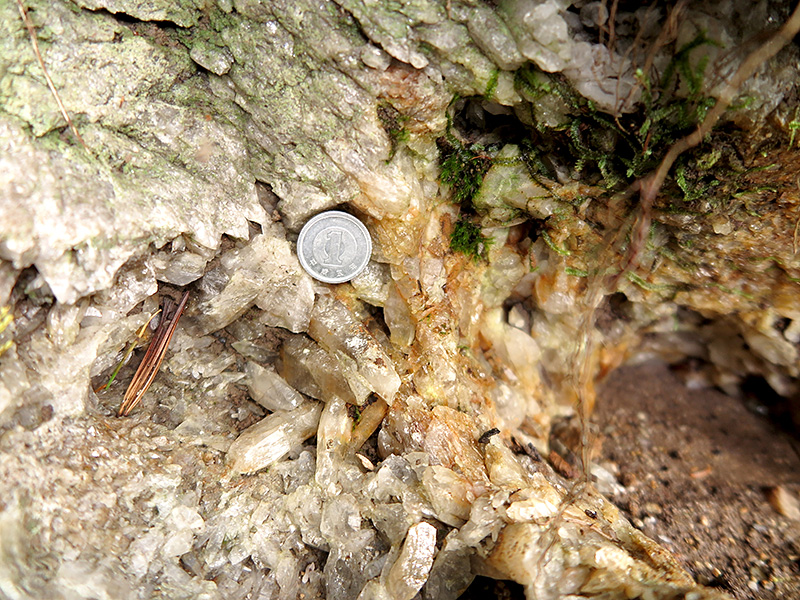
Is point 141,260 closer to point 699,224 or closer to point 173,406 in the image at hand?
point 173,406

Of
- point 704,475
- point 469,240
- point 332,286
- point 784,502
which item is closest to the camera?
point 332,286

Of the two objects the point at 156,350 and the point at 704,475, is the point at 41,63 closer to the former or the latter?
the point at 156,350

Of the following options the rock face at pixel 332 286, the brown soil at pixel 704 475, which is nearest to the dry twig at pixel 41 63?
the rock face at pixel 332 286

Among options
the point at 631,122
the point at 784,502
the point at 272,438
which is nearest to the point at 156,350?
the point at 272,438

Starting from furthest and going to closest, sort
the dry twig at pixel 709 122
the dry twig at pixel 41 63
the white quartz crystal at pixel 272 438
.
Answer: the white quartz crystal at pixel 272 438 < the dry twig at pixel 41 63 < the dry twig at pixel 709 122

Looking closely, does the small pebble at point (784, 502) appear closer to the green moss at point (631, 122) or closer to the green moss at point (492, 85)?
the green moss at point (631, 122)
